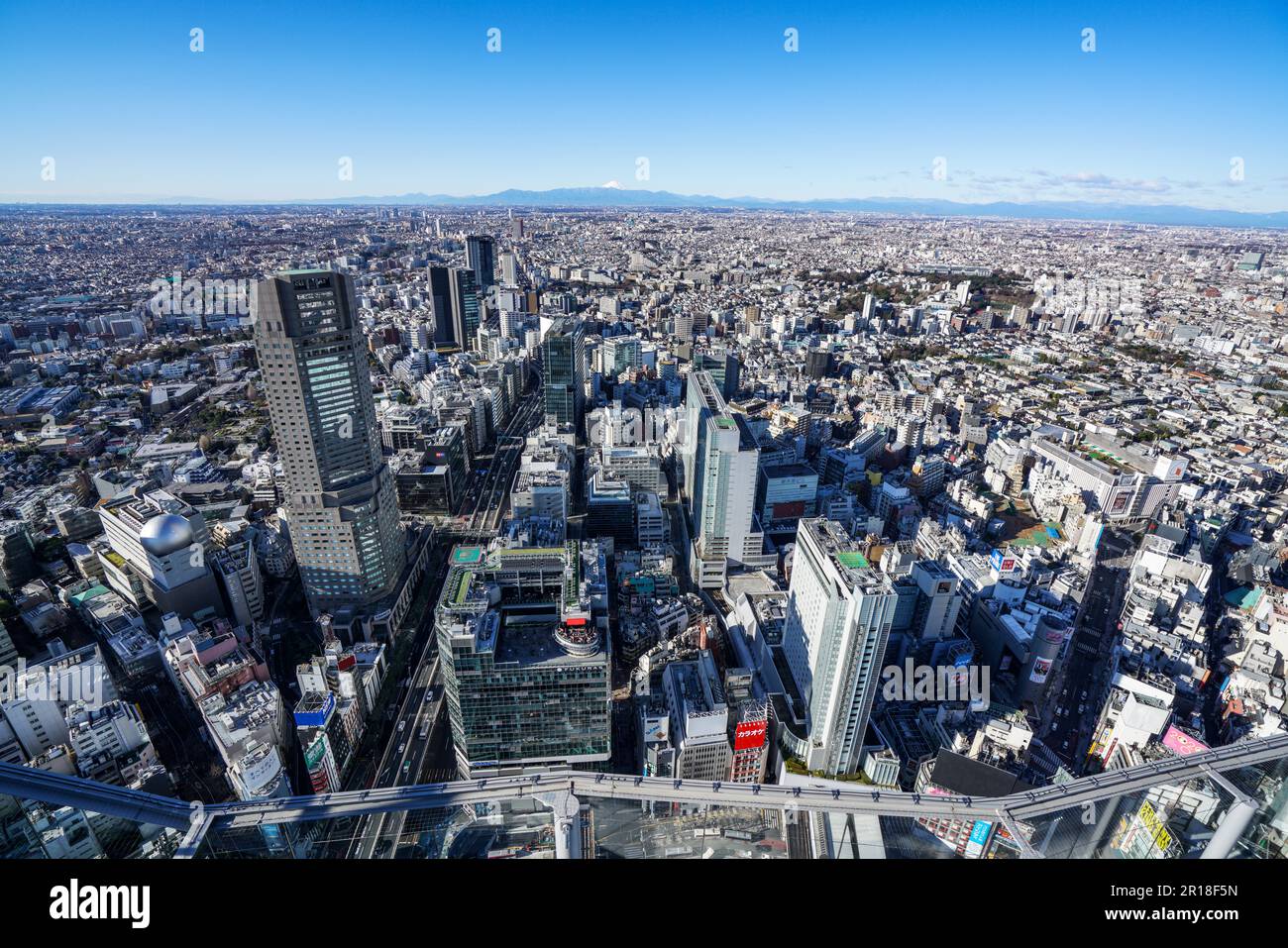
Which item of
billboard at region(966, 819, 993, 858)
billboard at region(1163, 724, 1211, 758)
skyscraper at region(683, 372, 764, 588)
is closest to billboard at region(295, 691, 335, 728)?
skyscraper at region(683, 372, 764, 588)

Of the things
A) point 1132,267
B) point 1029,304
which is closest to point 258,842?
point 1029,304

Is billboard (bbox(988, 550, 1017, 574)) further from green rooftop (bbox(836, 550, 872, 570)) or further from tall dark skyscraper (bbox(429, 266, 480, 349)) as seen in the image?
tall dark skyscraper (bbox(429, 266, 480, 349))

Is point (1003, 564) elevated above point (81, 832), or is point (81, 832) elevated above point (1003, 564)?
point (81, 832)

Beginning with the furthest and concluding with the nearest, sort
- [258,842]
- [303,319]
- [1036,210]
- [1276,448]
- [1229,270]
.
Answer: [1036,210] < [1229,270] < [1276,448] < [303,319] < [258,842]

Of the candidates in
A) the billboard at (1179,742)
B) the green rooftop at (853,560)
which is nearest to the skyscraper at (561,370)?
the green rooftop at (853,560)

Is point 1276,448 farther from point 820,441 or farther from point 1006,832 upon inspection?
point 1006,832

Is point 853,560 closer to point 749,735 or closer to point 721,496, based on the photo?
point 749,735

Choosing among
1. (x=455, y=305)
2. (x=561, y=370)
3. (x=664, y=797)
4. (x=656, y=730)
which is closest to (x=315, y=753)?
(x=656, y=730)
